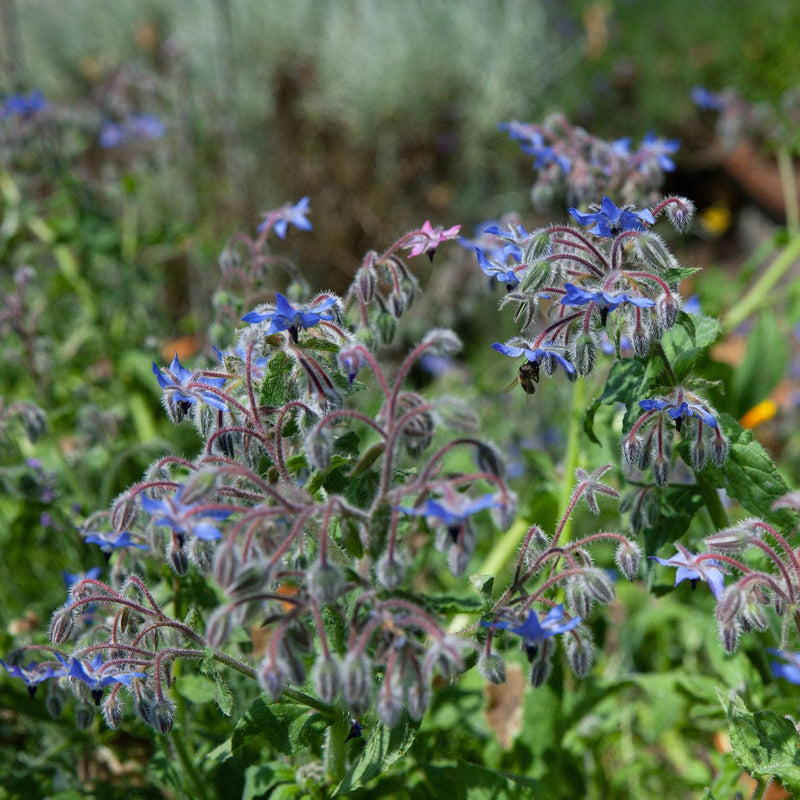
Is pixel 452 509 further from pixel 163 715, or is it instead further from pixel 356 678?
pixel 163 715

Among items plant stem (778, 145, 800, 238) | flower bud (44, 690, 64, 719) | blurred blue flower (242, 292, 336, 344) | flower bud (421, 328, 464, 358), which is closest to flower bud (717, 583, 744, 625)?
flower bud (421, 328, 464, 358)

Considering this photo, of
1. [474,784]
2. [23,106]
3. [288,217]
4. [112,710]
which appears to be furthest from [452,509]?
[23,106]

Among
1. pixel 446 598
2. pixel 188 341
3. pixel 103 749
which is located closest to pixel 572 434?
pixel 446 598

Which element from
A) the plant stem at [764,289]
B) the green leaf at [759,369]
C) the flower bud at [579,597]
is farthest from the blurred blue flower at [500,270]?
the plant stem at [764,289]

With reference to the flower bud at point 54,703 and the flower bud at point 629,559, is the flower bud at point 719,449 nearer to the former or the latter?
the flower bud at point 629,559

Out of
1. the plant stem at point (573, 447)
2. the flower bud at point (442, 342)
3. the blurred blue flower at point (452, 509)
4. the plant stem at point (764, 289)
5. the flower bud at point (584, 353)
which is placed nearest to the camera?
the blurred blue flower at point (452, 509)

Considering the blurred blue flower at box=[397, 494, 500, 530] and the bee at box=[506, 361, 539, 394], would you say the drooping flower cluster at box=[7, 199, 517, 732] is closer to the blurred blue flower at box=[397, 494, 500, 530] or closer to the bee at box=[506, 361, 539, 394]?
the blurred blue flower at box=[397, 494, 500, 530]
